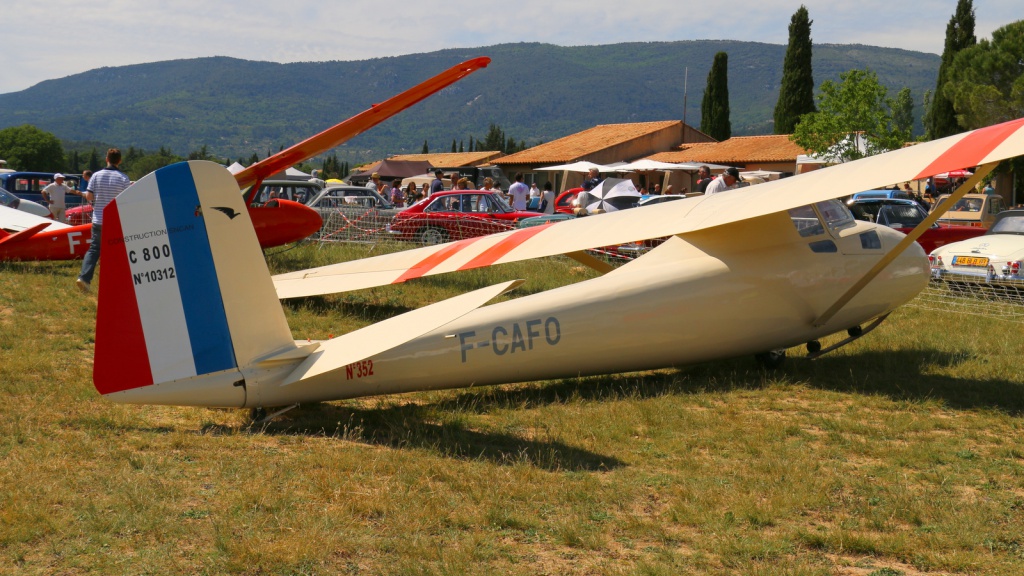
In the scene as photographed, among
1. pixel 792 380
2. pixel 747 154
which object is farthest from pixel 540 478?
pixel 747 154

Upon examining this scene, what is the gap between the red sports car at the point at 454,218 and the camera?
762 inches

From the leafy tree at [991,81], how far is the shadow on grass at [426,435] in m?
42.0

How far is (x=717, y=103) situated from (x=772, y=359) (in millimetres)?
74630

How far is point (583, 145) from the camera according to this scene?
2621 inches

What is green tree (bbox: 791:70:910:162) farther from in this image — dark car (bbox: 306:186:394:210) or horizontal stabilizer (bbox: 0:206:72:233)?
horizontal stabilizer (bbox: 0:206:72:233)

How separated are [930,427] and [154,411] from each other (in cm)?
642

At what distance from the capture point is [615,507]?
518cm

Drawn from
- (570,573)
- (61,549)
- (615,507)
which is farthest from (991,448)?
(61,549)

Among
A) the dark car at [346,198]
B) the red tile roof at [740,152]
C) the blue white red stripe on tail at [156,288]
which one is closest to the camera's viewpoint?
the blue white red stripe on tail at [156,288]

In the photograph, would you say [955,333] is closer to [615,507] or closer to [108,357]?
[615,507]

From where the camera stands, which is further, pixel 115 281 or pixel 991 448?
pixel 991 448

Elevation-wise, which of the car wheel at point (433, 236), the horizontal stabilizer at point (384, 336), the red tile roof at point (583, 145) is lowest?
the horizontal stabilizer at point (384, 336)

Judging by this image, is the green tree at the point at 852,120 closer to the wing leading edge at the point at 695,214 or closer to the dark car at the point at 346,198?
the dark car at the point at 346,198

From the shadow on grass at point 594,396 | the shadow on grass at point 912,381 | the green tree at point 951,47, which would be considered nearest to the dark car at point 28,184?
the shadow on grass at point 594,396
